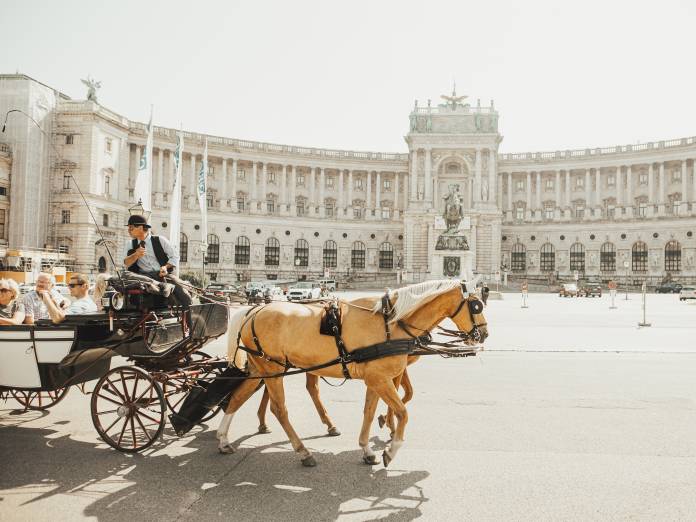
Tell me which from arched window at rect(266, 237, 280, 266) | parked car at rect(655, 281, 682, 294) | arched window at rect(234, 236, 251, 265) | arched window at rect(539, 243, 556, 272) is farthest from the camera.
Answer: arched window at rect(539, 243, 556, 272)

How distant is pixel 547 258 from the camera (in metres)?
76.0

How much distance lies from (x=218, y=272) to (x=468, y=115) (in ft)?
134

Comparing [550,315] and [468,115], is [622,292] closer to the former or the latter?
[468,115]

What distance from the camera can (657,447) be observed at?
22.3ft

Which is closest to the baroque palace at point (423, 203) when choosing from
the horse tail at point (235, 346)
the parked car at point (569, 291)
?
the parked car at point (569, 291)

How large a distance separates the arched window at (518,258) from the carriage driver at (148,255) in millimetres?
73876

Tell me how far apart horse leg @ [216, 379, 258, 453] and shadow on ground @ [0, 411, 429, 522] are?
0.13m

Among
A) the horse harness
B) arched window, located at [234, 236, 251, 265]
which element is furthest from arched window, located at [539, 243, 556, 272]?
the horse harness

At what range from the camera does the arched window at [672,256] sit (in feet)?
226

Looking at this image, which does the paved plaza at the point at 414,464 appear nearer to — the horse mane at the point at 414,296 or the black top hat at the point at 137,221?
the horse mane at the point at 414,296

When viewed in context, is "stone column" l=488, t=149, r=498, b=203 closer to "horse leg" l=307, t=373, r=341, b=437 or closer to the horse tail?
"horse leg" l=307, t=373, r=341, b=437

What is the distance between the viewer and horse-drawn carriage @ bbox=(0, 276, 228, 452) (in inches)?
261

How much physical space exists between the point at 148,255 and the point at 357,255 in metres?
69.8

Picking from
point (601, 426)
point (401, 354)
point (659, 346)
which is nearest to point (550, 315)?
point (659, 346)
